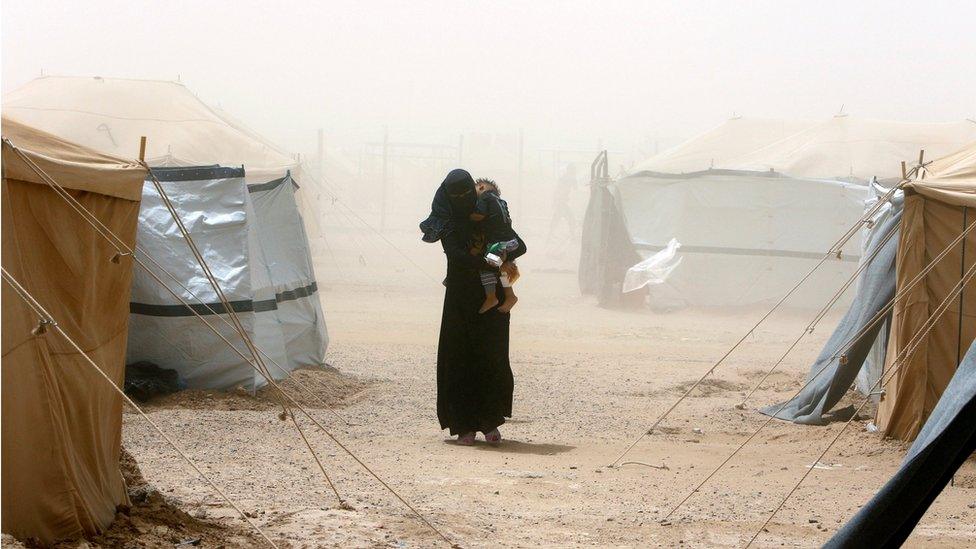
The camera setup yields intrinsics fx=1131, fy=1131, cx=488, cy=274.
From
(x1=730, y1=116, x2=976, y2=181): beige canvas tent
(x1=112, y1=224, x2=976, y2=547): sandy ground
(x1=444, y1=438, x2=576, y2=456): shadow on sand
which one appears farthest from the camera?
(x1=730, y1=116, x2=976, y2=181): beige canvas tent

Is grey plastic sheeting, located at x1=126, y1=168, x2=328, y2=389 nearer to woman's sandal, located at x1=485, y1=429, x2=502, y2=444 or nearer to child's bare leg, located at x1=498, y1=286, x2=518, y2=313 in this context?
woman's sandal, located at x1=485, y1=429, x2=502, y2=444

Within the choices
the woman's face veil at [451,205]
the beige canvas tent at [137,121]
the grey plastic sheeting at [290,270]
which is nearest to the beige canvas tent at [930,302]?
the woman's face veil at [451,205]

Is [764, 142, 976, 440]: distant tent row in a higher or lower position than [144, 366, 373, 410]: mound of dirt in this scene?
higher

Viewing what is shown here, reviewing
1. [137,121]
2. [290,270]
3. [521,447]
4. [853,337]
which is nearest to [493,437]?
[521,447]

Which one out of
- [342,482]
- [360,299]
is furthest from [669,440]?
[360,299]

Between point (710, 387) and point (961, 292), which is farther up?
point (961, 292)

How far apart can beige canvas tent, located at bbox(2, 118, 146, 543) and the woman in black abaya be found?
100 inches

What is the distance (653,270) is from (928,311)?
10.9 m

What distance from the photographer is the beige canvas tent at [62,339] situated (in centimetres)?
371

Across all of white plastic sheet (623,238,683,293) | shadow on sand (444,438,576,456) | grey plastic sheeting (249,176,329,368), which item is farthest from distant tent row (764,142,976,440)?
white plastic sheet (623,238,683,293)

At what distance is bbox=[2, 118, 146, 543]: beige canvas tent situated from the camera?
371cm

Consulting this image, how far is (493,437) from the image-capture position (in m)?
7.18

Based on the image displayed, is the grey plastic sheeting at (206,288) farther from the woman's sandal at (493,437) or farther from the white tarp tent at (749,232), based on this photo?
the white tarp tent at (749,232)

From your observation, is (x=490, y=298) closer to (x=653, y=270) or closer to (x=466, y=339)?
(x=466, y=339)
